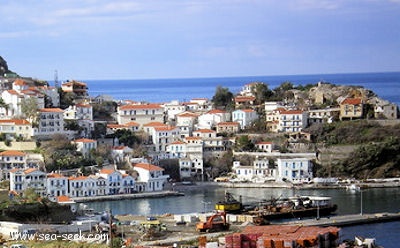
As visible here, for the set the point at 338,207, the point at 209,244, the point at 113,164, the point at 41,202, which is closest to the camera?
the point at 209,244

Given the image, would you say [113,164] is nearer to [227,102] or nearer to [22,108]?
[22,108]

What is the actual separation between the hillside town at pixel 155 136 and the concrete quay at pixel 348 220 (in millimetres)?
13994

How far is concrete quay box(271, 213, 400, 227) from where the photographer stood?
3584 cm

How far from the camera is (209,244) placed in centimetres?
2652

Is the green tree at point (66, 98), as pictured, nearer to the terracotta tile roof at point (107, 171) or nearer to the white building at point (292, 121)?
the terracotta tile roof at point (107, 171)

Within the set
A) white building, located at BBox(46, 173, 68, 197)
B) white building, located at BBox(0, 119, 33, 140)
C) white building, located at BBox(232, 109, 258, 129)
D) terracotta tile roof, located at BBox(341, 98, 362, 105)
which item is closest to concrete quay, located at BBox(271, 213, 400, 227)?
white building, located at BBox(46, 173, 68, 197)

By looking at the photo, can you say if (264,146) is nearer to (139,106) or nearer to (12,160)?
(139,106)

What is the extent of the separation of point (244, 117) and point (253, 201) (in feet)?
51.1

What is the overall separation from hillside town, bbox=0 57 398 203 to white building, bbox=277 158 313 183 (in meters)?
0.05

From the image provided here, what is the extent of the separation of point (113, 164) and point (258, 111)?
42.7 ft

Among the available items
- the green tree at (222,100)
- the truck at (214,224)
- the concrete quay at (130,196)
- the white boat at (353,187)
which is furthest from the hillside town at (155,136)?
the truck at (214,224)

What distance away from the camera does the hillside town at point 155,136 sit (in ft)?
164

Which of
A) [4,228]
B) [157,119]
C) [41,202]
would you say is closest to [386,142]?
[157,119]

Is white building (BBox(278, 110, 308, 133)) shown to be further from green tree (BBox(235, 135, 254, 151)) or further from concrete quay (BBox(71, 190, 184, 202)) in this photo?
concrete quay (BBox(71, 190, 184, 202))
